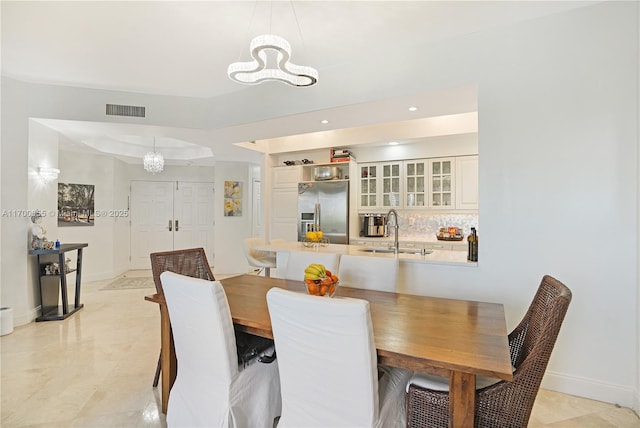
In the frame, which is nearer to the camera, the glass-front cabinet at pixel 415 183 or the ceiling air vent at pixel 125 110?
the ceiling air vent at pixel 125 110

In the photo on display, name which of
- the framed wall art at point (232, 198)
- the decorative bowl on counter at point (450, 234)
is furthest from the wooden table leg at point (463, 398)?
the framed wall art at point (232, 198)

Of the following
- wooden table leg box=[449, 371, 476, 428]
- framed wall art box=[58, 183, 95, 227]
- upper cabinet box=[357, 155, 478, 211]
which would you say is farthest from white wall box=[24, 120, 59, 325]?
wooden table leg box=[449, 371, 476, 428]

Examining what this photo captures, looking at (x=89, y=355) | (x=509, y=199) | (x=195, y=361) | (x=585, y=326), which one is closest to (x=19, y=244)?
(x=89, y=355)

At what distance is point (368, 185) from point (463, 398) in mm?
4405

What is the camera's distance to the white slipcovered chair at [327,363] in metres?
1.21

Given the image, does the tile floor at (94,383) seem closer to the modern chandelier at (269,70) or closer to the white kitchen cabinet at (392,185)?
the modern chandelier at (269,70)

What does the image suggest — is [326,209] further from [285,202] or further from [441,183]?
[441,183]

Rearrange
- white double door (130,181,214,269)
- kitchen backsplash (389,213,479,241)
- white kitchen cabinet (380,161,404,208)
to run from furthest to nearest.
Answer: white double door (130,181,214,269) → white kitchen cabinet (380,161,404,208) → kitchen backsplash (389,213,479,241)

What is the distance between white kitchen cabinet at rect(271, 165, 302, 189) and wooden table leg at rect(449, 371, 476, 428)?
4693 mm

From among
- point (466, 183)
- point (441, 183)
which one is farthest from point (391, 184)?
point (466, 183)

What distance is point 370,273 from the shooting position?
97.0 inches

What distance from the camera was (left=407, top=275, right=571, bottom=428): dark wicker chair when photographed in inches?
48.4

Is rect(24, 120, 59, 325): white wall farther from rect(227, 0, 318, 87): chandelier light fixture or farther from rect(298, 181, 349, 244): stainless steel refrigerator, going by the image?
rect(298, 181, 349, 244): stainless steel refrigerator

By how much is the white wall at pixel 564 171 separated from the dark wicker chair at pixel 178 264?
1935 millimetres
